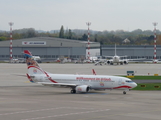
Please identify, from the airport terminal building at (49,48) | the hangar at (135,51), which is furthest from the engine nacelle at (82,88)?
the hangar at (135,51)

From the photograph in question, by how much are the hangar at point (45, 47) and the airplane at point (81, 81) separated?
390 ft

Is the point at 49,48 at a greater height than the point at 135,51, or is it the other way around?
the point at 49,48

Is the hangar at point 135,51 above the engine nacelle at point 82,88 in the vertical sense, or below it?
above

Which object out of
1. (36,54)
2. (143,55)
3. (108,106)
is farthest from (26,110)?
(143,55)

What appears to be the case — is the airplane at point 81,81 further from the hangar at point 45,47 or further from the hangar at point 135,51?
the hangar at point 135,51

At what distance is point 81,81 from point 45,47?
124 m

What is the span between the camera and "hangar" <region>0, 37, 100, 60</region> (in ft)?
575

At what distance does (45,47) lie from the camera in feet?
579

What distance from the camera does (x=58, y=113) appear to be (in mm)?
32781

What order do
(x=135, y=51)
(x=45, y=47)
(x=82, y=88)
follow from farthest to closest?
(x=135, y=51)
(x=45, y=47)
(x=82, y=88)

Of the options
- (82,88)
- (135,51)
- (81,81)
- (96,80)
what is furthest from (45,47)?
(82,88)

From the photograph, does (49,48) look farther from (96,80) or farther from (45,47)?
(96,80)

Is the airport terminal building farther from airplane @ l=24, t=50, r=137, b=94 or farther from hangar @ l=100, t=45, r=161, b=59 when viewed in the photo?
airplane @ l=24, t=50, r=137, b=94

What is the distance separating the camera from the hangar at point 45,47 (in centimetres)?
17525
